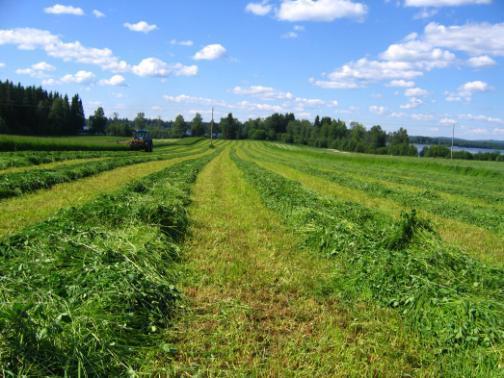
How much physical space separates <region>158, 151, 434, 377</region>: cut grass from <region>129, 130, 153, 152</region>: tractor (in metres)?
44.2

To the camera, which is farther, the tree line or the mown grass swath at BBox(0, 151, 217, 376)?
the tree line

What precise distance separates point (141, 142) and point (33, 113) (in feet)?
158

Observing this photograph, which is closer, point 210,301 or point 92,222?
point 210,301

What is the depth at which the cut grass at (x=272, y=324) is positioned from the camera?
4023 millimetres

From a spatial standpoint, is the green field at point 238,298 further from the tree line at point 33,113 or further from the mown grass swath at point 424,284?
the tree line at point 33,113

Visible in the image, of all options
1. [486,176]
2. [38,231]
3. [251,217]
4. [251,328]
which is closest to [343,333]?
[251,328]

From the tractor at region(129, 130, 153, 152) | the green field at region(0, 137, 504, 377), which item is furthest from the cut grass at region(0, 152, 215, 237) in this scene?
the tractor at region(129, 130, 153, 152)

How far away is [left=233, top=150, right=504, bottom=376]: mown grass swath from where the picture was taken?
4367 mm

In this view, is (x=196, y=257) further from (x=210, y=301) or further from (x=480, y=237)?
(x=480, y=237)

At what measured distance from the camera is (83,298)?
4457 millimetres

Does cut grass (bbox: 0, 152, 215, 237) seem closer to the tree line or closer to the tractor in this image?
the tractor

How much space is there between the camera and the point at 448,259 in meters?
6.77

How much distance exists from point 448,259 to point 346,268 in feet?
5.78

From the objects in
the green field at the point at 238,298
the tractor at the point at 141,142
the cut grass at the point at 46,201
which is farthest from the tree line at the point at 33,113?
the green field at the point at 238,298
